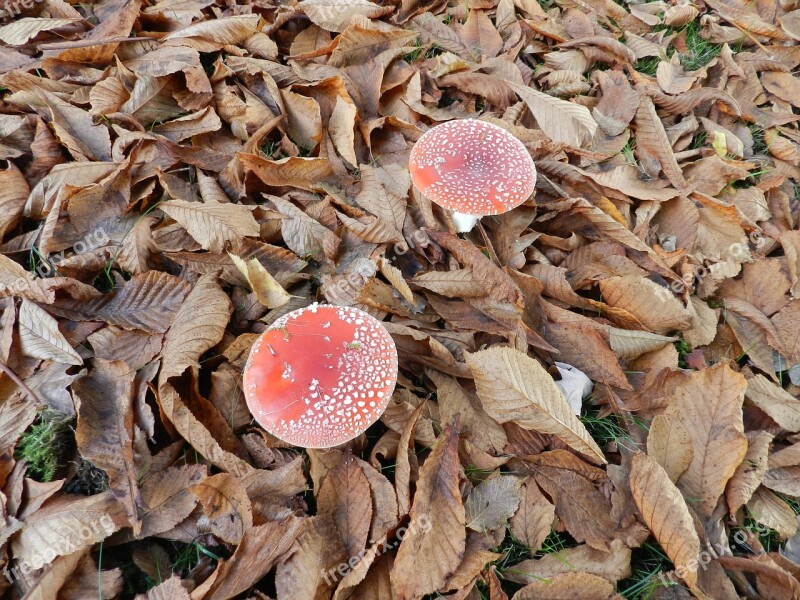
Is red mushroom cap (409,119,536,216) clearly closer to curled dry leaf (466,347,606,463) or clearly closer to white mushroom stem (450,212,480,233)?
white mushroom stem (450,212,480,233)

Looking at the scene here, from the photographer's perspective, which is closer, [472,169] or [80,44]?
[472,169]

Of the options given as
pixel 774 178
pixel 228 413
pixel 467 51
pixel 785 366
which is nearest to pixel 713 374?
pixel 785 366

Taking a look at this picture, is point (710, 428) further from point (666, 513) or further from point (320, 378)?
point (320, 378)

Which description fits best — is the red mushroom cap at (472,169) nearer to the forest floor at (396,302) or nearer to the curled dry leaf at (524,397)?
the forest floor at (396,302)

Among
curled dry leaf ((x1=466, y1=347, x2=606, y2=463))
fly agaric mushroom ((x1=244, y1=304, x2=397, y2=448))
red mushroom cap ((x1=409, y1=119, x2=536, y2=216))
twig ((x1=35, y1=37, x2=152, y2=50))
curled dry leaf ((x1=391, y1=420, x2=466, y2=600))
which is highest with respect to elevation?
twig ((x1=35, y1=37, x2=152, y2=50))

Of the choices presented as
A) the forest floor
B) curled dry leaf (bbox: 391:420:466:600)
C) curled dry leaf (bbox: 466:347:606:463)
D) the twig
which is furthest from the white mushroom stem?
the twig

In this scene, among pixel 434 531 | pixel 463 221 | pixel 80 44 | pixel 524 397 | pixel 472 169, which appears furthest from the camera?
pixel 80 44

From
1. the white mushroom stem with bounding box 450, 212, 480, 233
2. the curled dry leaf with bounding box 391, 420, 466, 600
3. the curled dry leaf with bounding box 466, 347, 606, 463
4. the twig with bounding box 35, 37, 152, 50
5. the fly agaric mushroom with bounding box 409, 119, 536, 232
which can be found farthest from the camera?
the twig with bounding box 35, 37, 152, 50

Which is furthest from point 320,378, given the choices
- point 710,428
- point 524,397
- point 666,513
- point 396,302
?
point 710,428
